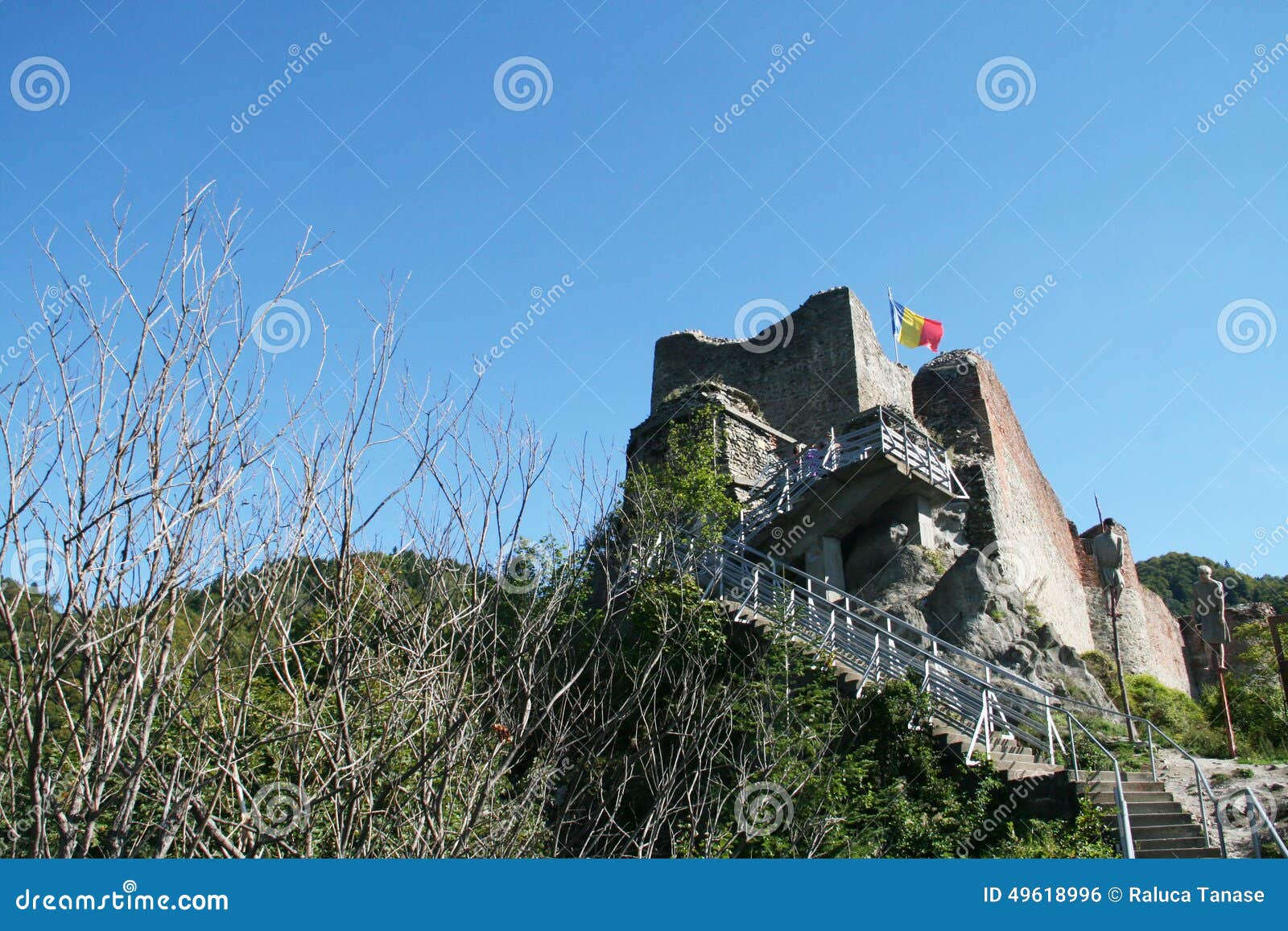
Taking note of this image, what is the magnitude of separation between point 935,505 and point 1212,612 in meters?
5.87

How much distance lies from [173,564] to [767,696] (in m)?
7.61

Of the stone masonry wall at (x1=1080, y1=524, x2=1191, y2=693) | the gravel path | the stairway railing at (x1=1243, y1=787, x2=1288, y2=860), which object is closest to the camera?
the stairway railing at (x1=1243, y1=787, x2=1288, y2=860)

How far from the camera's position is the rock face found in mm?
15055

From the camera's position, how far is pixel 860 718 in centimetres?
1054

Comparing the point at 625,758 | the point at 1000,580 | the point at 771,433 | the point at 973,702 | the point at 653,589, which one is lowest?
the point at 625,758

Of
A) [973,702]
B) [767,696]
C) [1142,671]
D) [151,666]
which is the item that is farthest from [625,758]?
[1142,671]

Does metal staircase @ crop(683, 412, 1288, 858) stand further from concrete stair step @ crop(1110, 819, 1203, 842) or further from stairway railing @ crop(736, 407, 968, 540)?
stairway railing @ crop(736, 407, 968, 540)

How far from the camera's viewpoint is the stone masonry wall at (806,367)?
24562 millimetres

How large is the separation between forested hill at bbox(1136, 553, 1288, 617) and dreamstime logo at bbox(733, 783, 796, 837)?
31.5 metres

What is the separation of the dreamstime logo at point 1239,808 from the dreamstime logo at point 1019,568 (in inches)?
348

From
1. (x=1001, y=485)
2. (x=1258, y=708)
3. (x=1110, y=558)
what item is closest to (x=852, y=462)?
(x=1110, y=558)

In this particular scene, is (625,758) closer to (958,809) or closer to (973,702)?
(958,809)

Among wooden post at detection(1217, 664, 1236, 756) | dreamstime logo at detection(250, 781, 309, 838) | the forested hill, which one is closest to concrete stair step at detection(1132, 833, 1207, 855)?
wooden post at detection(1217, 664, 1236, 756)

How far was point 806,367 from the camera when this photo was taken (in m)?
25.3
